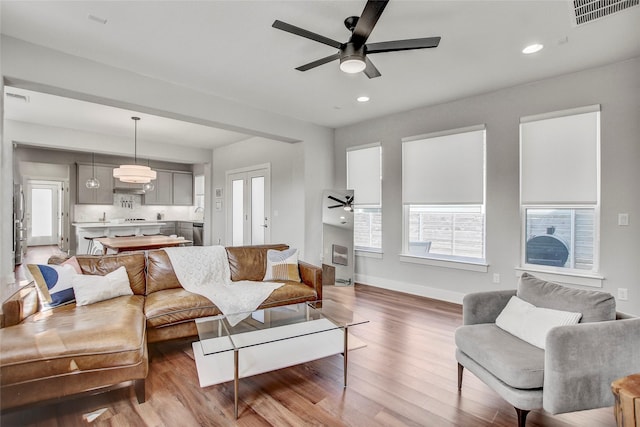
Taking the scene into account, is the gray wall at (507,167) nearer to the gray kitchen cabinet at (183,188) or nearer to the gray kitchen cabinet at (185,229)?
the gray kitchen cabinet at (185,229)

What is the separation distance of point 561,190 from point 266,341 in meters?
3.52

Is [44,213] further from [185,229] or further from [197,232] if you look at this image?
[197,232]

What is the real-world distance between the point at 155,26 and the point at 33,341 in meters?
2.44

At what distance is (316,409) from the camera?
6.61 ft

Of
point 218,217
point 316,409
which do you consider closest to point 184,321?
point 316,409

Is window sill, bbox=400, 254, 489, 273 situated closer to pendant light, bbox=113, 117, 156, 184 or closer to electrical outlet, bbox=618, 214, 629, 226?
electrical outlet, bbox=618, 214, 629, 226

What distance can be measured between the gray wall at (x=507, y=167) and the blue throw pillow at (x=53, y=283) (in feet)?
13.2

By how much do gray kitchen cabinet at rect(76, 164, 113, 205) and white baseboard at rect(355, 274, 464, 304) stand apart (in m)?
6.57

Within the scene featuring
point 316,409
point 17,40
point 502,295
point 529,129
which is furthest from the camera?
point 529,129

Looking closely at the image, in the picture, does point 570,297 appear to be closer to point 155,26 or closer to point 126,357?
point 126,357

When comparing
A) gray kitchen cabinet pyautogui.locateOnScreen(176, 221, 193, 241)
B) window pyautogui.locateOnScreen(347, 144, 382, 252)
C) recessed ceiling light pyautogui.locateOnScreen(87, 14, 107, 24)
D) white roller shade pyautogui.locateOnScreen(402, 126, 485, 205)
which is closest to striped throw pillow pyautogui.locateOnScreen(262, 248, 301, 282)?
window pyautogui.locateOnScreen(347, 144, 382, 252)

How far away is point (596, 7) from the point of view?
90.9 inches

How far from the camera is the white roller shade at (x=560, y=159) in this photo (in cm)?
336

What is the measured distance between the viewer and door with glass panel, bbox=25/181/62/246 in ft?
→ 33.3
